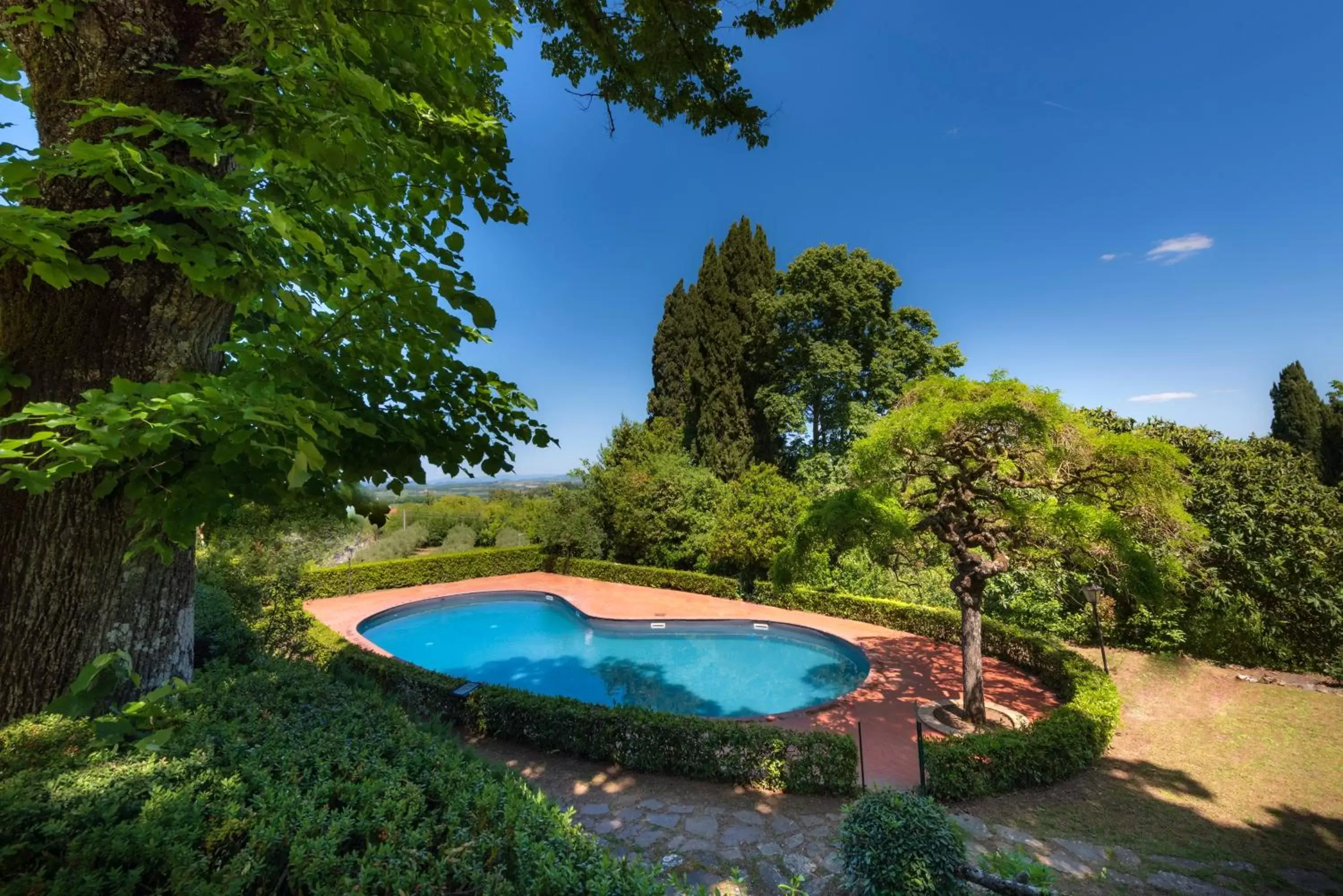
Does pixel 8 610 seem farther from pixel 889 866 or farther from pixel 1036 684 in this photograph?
pixel 1036 684

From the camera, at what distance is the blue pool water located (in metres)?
11.0

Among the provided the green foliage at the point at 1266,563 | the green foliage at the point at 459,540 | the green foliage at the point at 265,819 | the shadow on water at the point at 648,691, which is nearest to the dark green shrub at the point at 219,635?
the green foliage at the point at 265,819

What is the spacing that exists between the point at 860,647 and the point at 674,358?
48.8ft

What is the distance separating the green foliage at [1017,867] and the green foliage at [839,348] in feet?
52.5

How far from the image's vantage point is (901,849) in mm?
4008

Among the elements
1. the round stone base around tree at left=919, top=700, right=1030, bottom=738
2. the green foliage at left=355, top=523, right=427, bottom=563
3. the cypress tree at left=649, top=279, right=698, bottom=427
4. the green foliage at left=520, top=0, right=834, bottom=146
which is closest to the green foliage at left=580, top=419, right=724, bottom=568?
the cypress tree at left=649, top=279, right=698, bottom=427

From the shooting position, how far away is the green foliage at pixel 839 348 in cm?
2059

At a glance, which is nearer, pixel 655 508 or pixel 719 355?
pixel 655 508

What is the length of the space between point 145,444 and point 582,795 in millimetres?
6239

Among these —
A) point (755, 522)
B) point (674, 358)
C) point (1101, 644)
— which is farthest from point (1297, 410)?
point (674, 358)

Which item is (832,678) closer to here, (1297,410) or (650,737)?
(650,737)

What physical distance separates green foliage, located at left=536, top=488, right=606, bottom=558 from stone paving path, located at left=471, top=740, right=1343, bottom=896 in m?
13.6

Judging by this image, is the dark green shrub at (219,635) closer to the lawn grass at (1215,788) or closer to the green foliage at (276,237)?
the green foliage at (276,237)

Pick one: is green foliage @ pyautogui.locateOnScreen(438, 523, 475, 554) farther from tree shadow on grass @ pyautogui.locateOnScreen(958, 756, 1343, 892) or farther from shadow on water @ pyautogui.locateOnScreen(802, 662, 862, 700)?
tree shadow on grass @ pyautogui.locateOnScreen(958, 756, 1343, 892)
